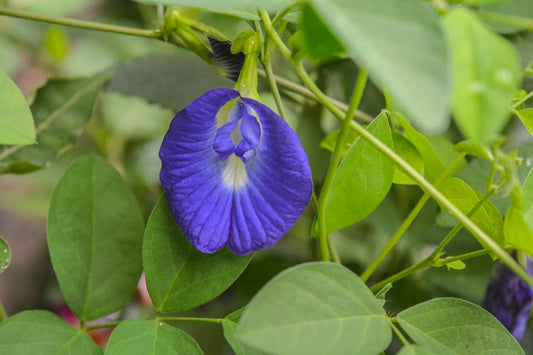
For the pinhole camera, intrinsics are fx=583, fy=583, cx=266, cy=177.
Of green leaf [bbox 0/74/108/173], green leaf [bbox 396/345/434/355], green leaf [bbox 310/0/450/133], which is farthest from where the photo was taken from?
green leaf [bbox 0/74/108/173]

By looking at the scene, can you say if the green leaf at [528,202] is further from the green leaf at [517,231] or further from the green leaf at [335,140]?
the green leaf at [335,140]

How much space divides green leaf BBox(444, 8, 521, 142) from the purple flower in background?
0.33 meters

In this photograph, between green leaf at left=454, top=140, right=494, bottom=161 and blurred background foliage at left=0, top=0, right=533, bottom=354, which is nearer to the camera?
green leaf at left=454, top=140, right=494, bottom=161

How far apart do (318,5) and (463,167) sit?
13.8 inches

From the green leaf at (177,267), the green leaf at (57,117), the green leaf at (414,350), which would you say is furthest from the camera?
the green leaf at (57,117)

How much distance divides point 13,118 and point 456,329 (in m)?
0.36

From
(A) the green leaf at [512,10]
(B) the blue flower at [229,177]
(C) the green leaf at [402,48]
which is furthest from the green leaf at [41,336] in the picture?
(A) the green leaf at [512,10]

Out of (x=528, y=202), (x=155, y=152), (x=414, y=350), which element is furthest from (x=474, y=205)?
(x=155, y=152)

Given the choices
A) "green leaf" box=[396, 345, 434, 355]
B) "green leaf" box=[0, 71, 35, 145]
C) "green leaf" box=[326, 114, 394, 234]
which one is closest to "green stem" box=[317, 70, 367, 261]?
"green leaf" box=[326, 114, 394, 234]

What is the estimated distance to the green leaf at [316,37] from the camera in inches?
13.8

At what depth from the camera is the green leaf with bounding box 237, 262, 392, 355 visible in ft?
1.14

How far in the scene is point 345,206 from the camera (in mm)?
492

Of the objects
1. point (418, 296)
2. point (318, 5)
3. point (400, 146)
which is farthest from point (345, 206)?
point (418, 296)

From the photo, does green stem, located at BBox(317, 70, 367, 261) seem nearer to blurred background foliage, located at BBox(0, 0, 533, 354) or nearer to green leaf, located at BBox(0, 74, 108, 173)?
blurred background foliage, located at BBox(0, 0, 533, 354)
